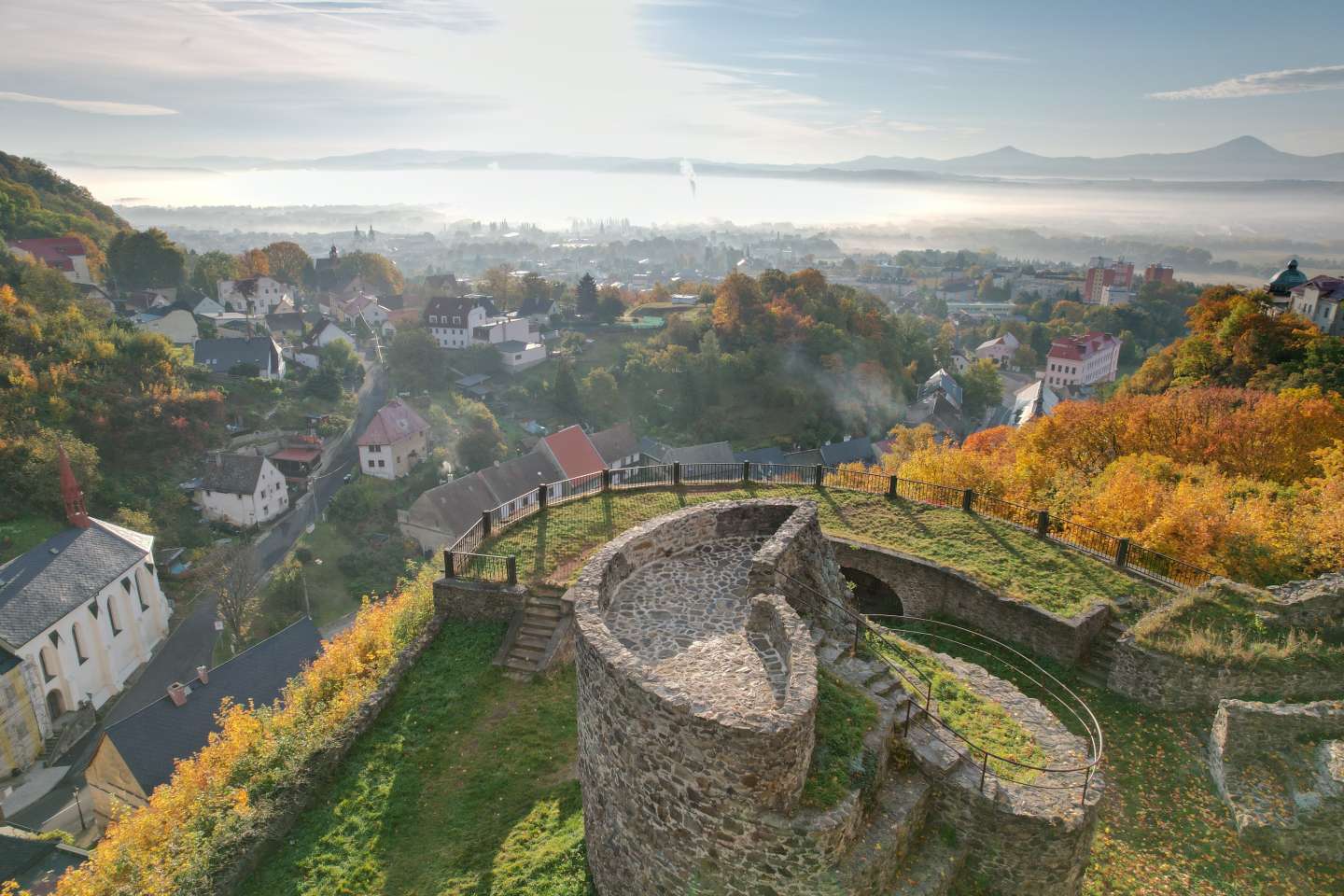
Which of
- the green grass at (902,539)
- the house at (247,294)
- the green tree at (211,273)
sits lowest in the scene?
the green grass at (902,539)

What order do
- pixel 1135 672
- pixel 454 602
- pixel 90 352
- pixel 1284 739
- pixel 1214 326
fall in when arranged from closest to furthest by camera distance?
1. pixel 1284 739
2. pixel 1135 672
3. pixel 454 602
4. pixel 1214 326
5. pixel 90 352

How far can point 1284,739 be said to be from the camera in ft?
38.0

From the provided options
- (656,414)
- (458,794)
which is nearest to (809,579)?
(458,794)

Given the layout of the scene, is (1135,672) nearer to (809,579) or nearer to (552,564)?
(809,579)

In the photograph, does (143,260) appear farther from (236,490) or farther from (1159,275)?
(1159,275)

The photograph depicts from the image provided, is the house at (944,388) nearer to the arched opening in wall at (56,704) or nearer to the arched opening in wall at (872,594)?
the arched opening in wall at (872,594)

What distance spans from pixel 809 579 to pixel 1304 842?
8070 millimetres

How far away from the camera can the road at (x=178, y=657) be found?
26047 millimetres

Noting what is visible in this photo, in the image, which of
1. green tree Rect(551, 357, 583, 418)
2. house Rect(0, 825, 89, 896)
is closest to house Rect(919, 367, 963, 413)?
green tree Rect(551, 357, 583, 418)

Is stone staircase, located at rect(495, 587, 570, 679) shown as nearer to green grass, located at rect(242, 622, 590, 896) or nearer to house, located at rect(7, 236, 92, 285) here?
green grass, located at rect(242, 622, 590, 896)

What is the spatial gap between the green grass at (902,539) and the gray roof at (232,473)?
1518 inches

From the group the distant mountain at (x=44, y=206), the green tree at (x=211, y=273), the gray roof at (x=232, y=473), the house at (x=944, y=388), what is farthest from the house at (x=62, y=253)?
the house at (x=944, y=388)

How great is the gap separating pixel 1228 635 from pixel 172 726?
2860 centimetres

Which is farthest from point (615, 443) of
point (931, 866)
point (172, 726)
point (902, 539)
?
point (931, 866)
